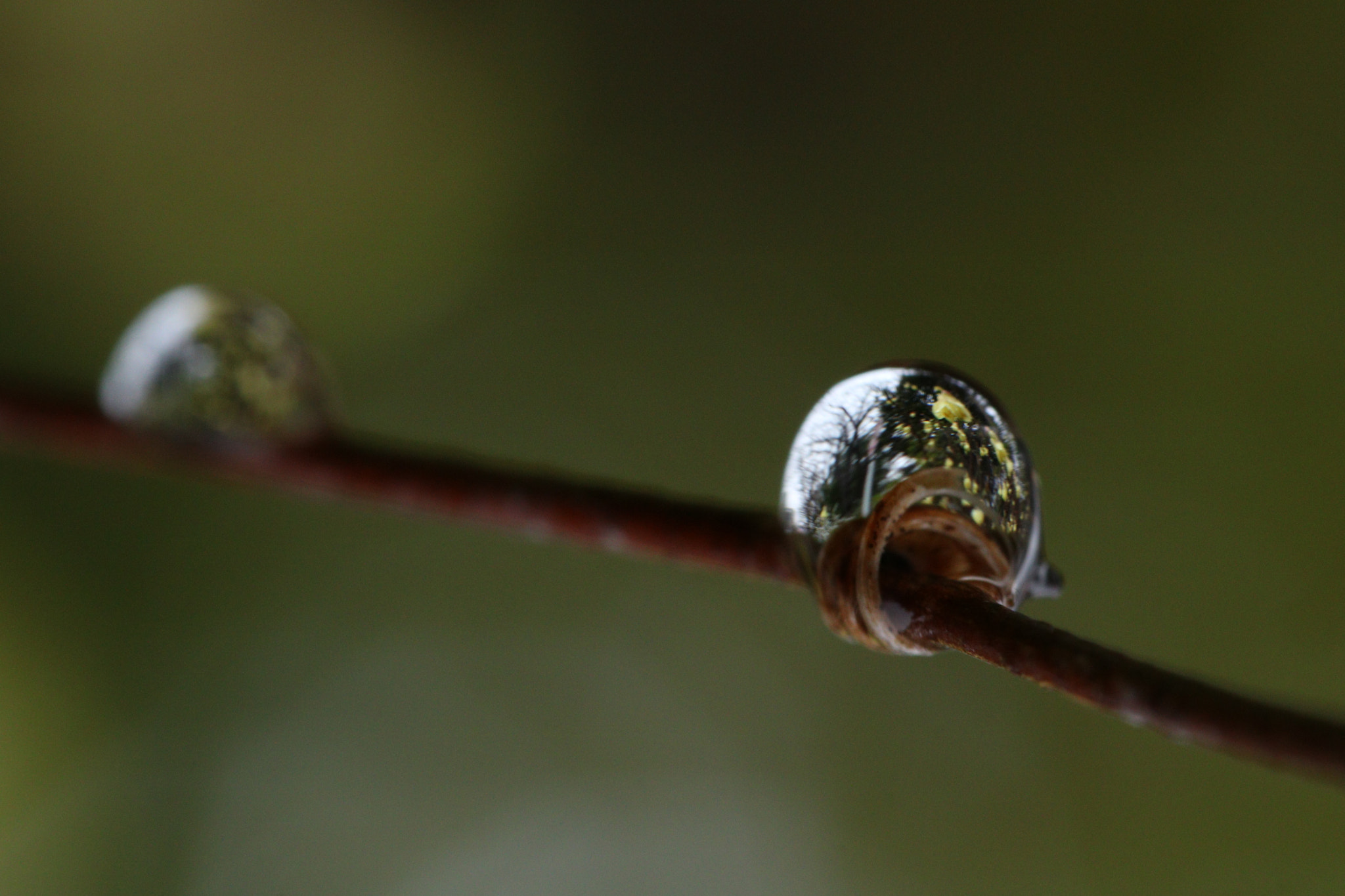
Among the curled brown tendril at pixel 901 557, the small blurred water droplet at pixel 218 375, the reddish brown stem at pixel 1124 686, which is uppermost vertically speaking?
the small blurred water droplet at pixel 218 375

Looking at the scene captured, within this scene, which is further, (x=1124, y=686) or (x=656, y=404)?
(x=656, y=404)

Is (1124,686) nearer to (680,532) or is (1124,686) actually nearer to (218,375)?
(680,532)

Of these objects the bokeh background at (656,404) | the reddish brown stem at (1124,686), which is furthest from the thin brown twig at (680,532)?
the bokeh background at (656,404)

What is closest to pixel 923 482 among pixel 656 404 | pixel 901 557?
pixel 901 557

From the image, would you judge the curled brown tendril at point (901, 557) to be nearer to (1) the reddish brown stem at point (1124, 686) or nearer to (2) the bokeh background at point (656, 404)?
(1) the reddish brown stem at point (1124, 686)

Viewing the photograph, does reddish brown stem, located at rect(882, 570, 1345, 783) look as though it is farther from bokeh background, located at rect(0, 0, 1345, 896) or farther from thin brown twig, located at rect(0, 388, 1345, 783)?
bokeh background, located at rect(0, 0, 1345, 896)
